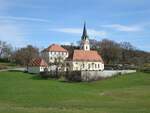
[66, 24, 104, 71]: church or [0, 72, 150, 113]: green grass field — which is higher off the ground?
[66, 24, 104, 71]: church

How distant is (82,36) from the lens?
146m

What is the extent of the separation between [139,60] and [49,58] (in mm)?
37842

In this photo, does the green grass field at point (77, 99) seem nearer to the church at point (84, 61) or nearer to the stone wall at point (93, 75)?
the stone wall at point (93, 75)

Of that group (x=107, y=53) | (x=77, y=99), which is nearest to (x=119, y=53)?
(x=107, y=53)

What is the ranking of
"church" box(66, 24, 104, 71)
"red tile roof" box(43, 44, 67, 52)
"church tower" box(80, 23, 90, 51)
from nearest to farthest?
"church" box(66, 24, 104, 71), "church tower" box(80, 23, 90, 51), "red tile roof" box(43, 44, 67, 52)

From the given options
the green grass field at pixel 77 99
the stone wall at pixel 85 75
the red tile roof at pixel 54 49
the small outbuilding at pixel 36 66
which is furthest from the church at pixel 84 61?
the red tile roof at pixel 54 49

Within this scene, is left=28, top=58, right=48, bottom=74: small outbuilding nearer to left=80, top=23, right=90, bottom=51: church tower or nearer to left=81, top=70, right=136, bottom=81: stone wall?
left=81, top=70, right=136, bottom=81: stone wall

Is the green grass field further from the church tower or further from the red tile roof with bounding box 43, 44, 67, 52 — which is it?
the red tile roof with bounding box 43, 44, 67, 52

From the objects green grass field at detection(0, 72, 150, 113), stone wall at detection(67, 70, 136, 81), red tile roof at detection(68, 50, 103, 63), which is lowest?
green grass field at detection(0, 72, 150, 113)

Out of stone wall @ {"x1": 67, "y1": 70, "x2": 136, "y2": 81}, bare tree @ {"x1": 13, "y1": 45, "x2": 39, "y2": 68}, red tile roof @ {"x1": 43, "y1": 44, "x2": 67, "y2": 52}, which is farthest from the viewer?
red tile roof @ {"x1": 43, "y1": 44, "x2": 67, "y2": 52}

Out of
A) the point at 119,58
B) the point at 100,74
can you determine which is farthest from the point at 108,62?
the point at 100,74

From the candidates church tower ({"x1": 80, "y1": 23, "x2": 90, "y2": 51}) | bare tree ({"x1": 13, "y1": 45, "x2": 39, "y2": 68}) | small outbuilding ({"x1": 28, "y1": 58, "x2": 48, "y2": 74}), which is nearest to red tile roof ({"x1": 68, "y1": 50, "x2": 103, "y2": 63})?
small outbuilding ({"x1": 28, "y1": 58, "x2": 48, "y2": 74})

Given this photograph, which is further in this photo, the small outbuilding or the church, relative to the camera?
the church

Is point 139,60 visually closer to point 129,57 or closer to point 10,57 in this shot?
point 129,57
